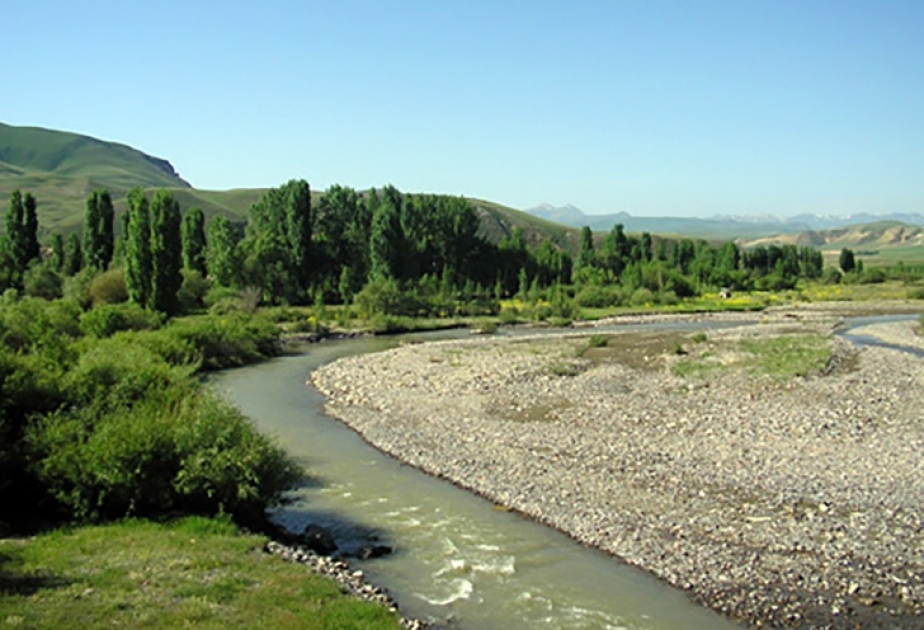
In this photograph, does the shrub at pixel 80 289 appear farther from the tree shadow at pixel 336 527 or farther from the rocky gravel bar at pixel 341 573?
the rocky gravel bar at pixel 341 573

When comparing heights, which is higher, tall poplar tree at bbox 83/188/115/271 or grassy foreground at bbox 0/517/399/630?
tall poplar tree at bbox 83/188/115/271

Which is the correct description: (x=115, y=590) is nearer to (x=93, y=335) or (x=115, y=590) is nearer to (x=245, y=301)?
(x=93, y=335)

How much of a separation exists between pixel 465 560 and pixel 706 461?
10.1 metres

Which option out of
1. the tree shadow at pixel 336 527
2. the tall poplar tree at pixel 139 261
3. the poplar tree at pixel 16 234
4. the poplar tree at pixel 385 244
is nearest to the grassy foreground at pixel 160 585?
the tree shadow at pixel 336 527

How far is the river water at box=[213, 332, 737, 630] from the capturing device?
609 inches

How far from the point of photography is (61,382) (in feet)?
70.4

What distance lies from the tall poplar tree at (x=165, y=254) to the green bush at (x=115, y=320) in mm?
5648

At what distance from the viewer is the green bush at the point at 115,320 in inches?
2095

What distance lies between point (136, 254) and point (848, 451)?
5588 cm

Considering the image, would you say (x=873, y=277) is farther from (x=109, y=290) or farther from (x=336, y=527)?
(x=336, y=527)

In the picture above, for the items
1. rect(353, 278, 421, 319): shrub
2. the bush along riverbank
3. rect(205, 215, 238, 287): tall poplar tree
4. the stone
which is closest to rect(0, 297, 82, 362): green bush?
the bush along riverbank

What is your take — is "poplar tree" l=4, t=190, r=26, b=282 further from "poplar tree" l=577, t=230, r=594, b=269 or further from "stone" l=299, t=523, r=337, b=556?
"poplar tree" l=577, t=230, r=594, b=269

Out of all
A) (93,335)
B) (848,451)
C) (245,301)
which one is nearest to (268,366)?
(93,335)

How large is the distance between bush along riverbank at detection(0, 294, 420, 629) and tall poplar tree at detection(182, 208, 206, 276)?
7114cm
